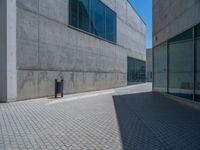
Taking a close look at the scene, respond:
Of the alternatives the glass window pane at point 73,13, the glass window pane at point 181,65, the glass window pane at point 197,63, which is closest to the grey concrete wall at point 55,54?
the glass window pane at point 73,13

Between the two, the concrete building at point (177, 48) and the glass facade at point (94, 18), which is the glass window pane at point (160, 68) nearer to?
the concrete building at point (177, 48)

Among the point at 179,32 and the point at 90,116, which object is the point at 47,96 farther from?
the point at 179,32

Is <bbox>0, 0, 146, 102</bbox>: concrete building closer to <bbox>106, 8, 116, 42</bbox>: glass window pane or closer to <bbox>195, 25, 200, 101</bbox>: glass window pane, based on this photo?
<bbox>106, 8, 116, 42</bbox>: glass window pane

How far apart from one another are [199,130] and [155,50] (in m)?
12.7

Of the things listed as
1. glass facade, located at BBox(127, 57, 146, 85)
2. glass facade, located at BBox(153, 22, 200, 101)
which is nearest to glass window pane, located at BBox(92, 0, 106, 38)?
glass facade, located at BBox(153, 22, 200, 101)

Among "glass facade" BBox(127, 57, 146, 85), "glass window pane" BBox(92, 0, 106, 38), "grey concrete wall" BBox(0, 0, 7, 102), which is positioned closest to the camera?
"grey concrete wall" BBox(0, 0, 7, 102)

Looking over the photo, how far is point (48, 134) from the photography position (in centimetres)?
522

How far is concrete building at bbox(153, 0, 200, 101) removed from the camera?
979cm

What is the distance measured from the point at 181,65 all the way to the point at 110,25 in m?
13.5

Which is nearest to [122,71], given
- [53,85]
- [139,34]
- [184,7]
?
[139,34]

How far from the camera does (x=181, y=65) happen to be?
11898mm

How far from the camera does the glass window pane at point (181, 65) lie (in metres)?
10.6

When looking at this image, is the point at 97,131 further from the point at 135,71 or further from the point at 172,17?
the point at 135,71

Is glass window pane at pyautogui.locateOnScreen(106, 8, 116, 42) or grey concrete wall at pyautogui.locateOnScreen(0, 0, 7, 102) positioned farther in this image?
glass window pane at pyautogui.locateOnScreen(106, 8, 116, 42)
